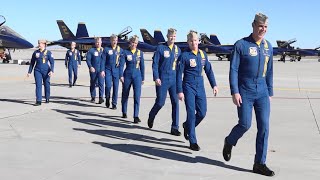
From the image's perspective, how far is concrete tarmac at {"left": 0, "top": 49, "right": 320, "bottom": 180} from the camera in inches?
199

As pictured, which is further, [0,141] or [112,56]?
[112,56]

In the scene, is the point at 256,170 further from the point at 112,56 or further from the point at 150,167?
the point at 112,56

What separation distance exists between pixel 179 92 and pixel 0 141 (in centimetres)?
302

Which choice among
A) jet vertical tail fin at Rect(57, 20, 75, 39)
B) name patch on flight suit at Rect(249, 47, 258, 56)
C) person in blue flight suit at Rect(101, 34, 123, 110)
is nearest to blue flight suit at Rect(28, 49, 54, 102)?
person in blue flight suit at Rect(101, 34, 123, 110)

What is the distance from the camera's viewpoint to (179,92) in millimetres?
6297

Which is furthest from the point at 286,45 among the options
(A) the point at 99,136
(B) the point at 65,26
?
(A) the point at 99,136

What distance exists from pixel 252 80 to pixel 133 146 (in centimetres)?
237

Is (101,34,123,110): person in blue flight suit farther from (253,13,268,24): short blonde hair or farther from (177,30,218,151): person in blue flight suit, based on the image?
(253,13,268,24): short blonde hair

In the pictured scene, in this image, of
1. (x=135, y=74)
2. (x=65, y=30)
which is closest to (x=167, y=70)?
(x=135, y=74)

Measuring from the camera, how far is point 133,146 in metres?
6.52

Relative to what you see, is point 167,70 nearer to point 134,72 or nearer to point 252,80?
point 134,72

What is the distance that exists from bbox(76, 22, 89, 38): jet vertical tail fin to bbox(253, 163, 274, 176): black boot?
2105 inches

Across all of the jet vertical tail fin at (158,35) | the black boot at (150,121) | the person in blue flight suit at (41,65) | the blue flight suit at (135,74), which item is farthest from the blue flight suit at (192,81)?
the jet vertical tail fin at (158,35)

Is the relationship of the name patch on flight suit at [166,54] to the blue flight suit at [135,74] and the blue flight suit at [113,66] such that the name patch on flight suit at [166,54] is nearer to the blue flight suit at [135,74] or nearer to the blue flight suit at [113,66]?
the blue flight suit at [135,74]
